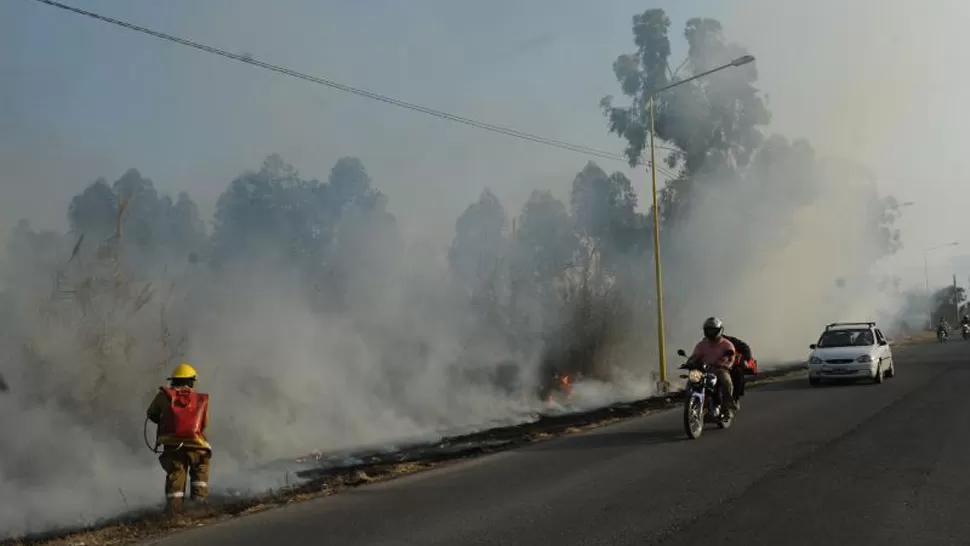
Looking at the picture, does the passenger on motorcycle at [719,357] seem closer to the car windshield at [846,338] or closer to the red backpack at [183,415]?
the red backpack at [183,415]

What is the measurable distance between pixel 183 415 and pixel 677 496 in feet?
15.8

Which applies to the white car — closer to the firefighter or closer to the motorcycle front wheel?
the motorcycle front wheel

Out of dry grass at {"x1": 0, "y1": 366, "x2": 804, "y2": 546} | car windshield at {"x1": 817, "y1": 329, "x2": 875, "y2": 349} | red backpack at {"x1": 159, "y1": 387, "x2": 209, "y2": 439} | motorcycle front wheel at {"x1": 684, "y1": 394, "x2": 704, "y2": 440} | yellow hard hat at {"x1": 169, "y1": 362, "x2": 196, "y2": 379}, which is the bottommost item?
dry grass at {"x1": 0, "y1": 366, "x2": 804, "y2": 546}

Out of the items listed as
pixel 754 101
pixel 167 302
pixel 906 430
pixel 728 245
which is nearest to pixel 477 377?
pixel 167 302

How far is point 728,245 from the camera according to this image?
1753 inches

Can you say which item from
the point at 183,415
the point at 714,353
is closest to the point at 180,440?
the point at 183,415

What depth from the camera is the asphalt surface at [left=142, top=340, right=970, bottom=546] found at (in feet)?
18.8

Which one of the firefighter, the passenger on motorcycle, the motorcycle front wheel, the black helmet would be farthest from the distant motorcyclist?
the firefighter

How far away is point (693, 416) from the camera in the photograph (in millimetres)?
10727

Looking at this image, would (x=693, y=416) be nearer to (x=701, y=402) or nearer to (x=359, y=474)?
A: (x=701, y=402)

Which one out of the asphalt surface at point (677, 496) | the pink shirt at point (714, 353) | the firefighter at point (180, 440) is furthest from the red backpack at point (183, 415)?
the pink shirt at point (714, 353)

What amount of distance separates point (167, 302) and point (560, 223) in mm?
20872

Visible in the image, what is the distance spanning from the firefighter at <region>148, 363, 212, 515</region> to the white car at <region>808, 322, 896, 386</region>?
1563 cm

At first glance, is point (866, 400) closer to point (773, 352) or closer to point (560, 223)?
point (560, 223)
